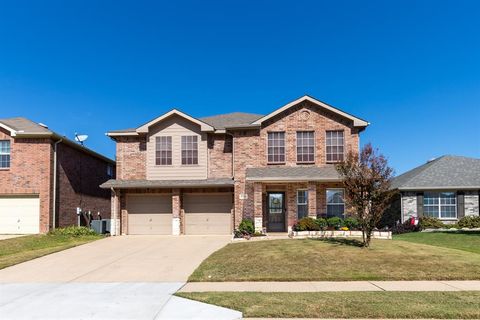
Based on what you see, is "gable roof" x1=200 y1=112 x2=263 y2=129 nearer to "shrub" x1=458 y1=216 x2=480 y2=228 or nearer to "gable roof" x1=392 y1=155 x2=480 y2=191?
"gable roof" x1=392 y1=155 x2=480 y2=191

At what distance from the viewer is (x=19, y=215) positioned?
20.8 meters

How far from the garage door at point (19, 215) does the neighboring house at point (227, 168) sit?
401 cm

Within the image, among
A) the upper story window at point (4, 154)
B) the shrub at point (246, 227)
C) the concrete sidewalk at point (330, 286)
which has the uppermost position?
the upper story window at point (4, 154)

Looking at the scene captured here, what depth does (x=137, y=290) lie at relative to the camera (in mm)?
8797

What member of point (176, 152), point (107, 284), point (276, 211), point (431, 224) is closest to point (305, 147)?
point (276, 211)

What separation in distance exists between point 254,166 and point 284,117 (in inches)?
131

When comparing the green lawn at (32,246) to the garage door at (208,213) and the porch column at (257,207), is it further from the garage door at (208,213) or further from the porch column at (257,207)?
the porch column at (257,207)

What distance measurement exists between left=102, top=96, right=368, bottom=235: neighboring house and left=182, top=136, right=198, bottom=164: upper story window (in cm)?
6

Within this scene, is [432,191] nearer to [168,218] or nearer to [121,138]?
[168,218]

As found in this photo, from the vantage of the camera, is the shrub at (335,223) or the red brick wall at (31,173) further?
the red brick wall at (31,173)

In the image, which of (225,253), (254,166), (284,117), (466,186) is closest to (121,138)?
(254,166)

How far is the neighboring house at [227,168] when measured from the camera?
20.3 metres

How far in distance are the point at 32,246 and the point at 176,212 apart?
7298 millimetres

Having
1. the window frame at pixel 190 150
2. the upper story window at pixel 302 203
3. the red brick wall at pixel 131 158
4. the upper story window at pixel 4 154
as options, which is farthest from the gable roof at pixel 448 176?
the upper story window at pixel 4 154
